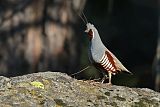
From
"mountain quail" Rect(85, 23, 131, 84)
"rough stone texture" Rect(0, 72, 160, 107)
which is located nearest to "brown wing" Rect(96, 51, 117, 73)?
"mountain quail" Rect(85, 23, 131, 84)

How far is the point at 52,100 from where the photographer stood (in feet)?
12.8

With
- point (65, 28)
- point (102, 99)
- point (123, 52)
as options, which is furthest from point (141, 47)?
point (102, 99)

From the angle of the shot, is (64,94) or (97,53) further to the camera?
(97,53)

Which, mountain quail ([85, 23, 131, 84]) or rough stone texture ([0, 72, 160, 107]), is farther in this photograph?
mountain quail ([85, 23, 131, 84])

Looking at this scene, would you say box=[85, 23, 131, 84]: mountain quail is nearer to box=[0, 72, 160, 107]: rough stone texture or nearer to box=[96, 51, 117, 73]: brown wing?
box=[96, 51, 117, 73]: brown wing

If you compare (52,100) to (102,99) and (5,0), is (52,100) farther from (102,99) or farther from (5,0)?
(5,0)

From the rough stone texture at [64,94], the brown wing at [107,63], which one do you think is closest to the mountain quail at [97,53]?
the brown wing at [107,63]

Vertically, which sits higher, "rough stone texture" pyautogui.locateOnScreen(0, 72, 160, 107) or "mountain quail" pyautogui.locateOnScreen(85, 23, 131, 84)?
"mountain quail" pyautogui.locateOnScreen(85, 23, 131, 84)

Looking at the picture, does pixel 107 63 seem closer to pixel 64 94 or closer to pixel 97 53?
pixel 97 53

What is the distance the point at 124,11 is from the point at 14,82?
14.5m

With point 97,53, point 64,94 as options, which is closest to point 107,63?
point 97,53

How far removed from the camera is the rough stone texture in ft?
12.7

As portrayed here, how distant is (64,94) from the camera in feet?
13.3

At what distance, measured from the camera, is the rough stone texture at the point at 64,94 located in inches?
152
